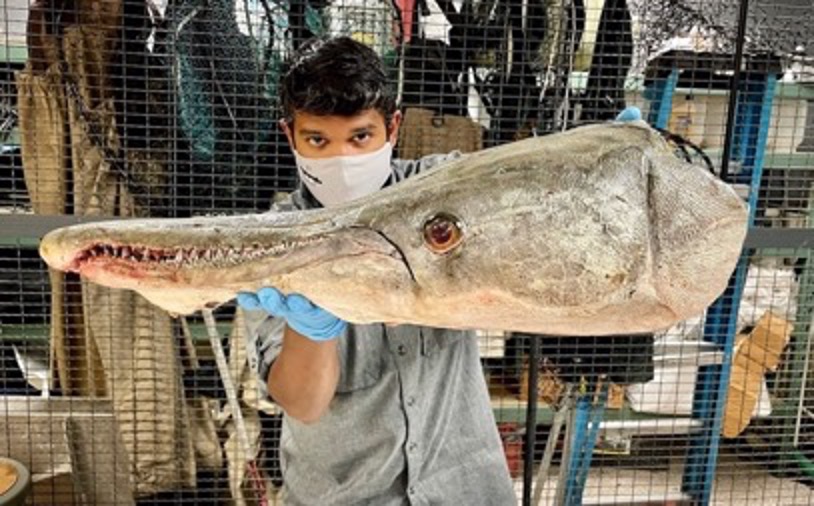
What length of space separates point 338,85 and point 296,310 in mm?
596

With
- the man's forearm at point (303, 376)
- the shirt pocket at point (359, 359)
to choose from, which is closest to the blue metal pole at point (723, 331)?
the shirt pocket at point (359, 359)

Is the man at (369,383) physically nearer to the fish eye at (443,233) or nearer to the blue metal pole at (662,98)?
the fish eye at (443,233)

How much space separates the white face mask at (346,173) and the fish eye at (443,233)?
65 centimetres

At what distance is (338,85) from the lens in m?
1.34

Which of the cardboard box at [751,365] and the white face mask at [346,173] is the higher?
the white face mask at [346,173]

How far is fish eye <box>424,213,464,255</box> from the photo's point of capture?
739 mm

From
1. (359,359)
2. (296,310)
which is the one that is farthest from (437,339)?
(296,310)

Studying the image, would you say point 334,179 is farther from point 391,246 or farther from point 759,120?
point 759,120

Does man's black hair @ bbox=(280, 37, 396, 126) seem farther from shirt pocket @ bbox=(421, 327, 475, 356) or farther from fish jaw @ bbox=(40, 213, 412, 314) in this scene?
fish jaw @ bbox=(40, 213, 412, 314)

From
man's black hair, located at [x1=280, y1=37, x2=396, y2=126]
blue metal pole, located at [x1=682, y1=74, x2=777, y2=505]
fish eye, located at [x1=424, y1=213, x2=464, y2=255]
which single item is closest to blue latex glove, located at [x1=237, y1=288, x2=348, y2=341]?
fish eye, located at [x1=424, y1=213, x2=464, y2=255]

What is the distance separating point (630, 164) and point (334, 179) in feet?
2.53

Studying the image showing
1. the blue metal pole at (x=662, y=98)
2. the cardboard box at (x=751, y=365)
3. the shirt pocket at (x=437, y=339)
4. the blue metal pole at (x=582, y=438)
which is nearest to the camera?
the shirt pocket at (x=437, y=339)

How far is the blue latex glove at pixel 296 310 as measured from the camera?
800 mm

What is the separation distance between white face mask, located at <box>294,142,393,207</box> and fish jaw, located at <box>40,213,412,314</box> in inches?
24.5
